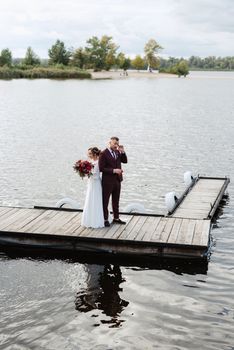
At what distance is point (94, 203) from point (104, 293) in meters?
3.17

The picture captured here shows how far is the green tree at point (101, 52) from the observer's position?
571 ft

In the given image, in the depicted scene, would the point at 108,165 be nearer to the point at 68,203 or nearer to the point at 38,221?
the point at 38,221

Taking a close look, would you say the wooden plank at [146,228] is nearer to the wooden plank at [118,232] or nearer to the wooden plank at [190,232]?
the wooden plank at [118,232]

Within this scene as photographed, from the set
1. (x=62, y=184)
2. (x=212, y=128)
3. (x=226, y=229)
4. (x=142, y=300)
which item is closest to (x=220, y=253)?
(x=226, y=229)

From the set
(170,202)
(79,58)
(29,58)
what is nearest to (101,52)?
(79,58)

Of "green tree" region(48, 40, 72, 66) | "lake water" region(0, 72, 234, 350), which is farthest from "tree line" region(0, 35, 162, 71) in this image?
"lake water" region(0, 72, 234, 350)

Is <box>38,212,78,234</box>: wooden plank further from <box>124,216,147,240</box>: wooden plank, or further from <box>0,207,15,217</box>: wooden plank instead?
<box>124,216,147,240</box>: wooden plank

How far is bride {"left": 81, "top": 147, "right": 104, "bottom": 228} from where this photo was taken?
14.7m

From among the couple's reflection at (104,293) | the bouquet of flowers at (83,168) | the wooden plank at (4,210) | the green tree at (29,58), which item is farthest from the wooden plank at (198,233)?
the green tree at (29,58)

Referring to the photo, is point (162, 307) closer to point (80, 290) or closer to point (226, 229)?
point (80, 290)

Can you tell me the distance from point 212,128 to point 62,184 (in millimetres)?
24156

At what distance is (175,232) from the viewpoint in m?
14.7

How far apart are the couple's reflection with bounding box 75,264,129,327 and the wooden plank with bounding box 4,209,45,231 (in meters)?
2.65

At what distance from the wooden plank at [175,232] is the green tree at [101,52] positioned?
15648cm
